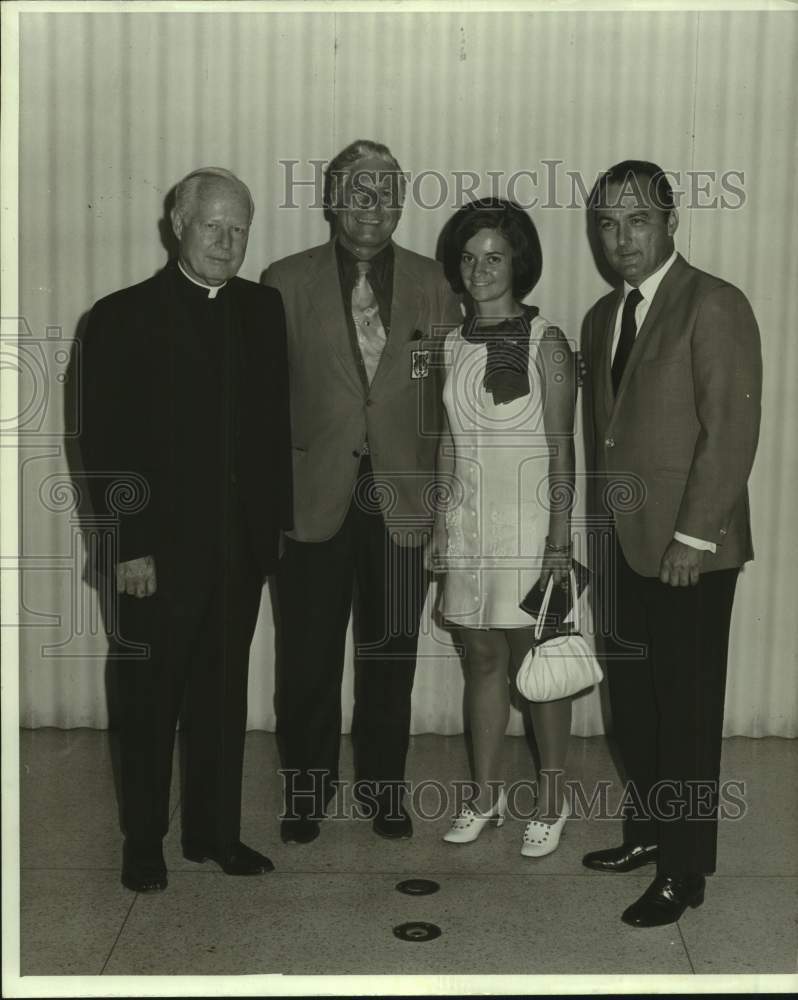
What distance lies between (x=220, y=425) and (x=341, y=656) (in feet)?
2.61

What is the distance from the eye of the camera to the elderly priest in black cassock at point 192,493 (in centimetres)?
329

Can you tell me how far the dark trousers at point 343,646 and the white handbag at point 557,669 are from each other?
0.41 meters

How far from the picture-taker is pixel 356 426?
140 inches

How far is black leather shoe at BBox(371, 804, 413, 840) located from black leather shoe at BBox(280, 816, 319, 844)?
7.0 inches

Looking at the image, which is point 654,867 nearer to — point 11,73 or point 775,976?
point 775,976

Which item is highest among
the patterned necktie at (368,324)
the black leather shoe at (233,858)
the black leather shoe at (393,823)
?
the patterned necktie at (368,324)

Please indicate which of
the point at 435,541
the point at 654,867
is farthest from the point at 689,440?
the point at 654,867

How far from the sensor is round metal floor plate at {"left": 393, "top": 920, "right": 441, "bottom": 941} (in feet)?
10.2

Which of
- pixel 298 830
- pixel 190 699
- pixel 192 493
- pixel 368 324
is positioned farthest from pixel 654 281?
pixel 298 830

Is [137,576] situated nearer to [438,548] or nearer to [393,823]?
[438,548]

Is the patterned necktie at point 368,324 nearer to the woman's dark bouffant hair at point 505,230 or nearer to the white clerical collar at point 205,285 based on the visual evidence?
the woman's dark bouffant hair at point 505,230

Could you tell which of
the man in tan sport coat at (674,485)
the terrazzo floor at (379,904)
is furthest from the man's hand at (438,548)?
the terrazzo floor at (379,904)

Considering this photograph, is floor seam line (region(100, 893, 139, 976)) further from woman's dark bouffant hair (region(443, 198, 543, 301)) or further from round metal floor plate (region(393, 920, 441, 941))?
woman's dark bouffant hair (region(443, 198, 543, 301))

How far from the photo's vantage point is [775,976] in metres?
3.06
